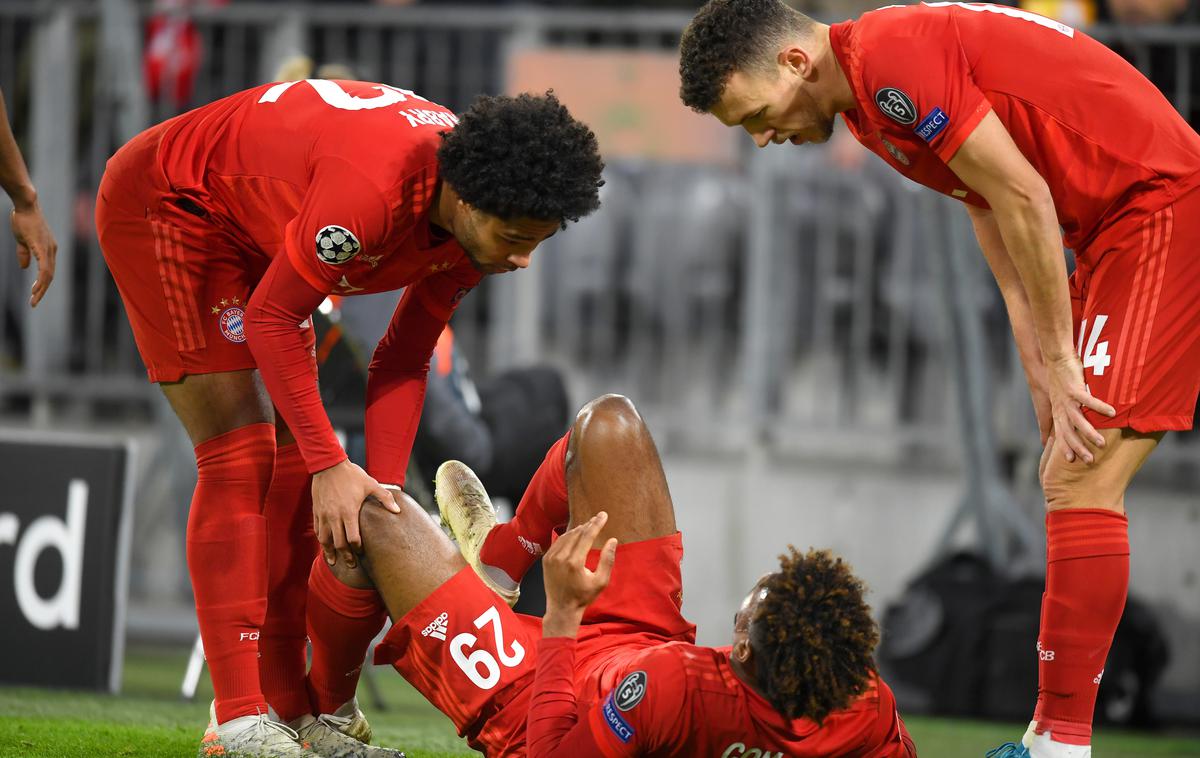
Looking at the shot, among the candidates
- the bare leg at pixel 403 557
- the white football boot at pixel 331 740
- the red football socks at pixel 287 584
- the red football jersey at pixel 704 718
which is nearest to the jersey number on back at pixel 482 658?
the bare leg at pixel 403 557

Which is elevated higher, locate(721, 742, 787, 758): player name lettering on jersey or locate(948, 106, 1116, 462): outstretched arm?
locate(948, 106, 1116, 462): outstretched arm

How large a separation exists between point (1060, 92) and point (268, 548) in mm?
1943

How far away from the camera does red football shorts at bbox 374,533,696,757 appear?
114 inches

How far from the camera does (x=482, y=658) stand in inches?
115

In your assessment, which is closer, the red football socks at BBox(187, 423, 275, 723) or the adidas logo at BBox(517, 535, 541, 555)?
the red football socks at BBox(187, 423, 275, 723)

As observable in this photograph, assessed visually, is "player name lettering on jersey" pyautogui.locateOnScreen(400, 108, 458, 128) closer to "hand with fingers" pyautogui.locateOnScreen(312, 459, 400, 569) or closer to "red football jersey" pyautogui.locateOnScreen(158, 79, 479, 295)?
"red football jersey" pyautogui.locateOnScreen(158, 79, 479, 295)

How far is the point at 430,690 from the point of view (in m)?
2.99

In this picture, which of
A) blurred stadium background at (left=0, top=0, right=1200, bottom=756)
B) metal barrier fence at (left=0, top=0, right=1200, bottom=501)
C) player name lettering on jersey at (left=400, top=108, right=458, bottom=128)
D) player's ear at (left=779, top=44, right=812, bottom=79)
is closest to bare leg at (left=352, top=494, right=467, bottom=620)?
player name lettering on jersey at (left=400, top=108, right=458, bottom=128)

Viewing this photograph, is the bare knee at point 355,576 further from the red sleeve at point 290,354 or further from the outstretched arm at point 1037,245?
the outstretched arm at point 1037,245

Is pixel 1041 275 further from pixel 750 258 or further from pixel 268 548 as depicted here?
pixel 750 258

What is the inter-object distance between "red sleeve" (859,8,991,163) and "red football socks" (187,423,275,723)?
1.47 metres

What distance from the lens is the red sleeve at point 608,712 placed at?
2654mm

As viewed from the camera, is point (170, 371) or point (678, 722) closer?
point (678, 722)

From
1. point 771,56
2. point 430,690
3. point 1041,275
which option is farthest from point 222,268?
point 1041,275
